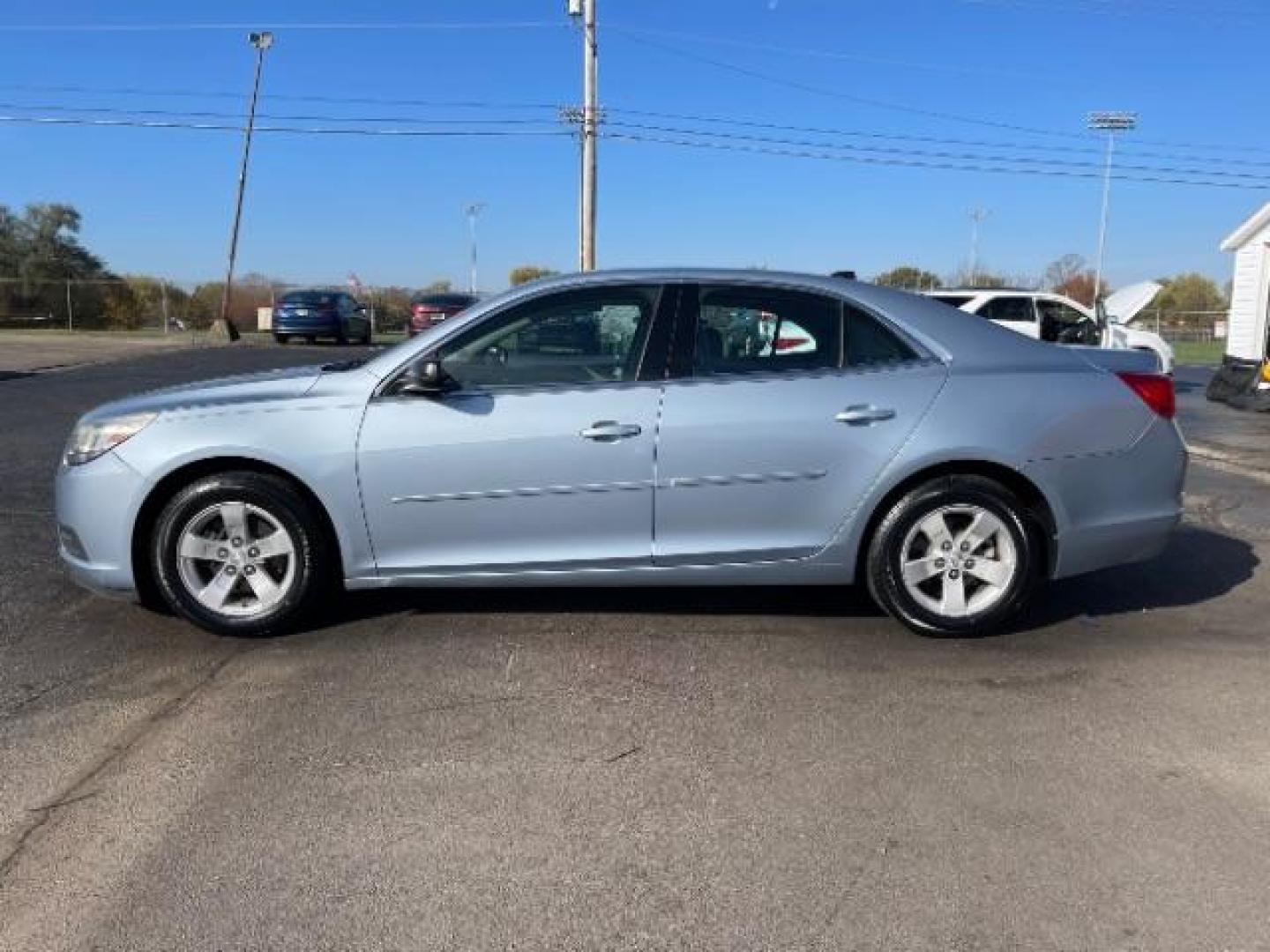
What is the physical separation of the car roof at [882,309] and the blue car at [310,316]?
86.1 ft

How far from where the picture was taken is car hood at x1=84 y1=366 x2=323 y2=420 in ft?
15.2

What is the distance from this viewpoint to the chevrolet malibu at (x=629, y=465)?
4535mm

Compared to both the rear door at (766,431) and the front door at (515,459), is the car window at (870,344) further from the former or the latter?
the front door at (515,459)

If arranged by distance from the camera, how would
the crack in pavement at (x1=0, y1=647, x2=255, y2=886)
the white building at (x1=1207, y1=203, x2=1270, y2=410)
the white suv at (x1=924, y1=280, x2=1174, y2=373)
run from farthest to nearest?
the white building at (x1=1207, y1=203, x2=1270, y2=410), the white suv at (x1=924, y1=280, x2=1174, y2=373), the crack in pavement at (x1=0, y1=647, x2=255, y2=886)

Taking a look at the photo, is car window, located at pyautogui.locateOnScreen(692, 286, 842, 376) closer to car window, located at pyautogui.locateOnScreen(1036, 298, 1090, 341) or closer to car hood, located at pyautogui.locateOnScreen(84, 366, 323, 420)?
car hood, located at pyautogui.locateOnScreen(84, 366, 323, 420)

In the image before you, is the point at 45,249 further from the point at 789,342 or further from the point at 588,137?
the point at 789,342

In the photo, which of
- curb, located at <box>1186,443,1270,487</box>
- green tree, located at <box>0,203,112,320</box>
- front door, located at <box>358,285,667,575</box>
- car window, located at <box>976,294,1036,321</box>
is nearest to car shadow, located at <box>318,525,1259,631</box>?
front door, located at <box>358,285,667,575</box>

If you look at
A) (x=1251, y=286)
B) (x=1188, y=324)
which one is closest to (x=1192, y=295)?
(x=1188, y=324)

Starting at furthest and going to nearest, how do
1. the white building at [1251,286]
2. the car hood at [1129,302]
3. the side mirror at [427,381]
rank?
the white building at [1251,286] → the car hood at [1129,302] → the side mirror at [427,381]

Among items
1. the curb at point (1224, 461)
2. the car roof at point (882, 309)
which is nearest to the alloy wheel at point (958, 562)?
the car roof at point (882, 309)

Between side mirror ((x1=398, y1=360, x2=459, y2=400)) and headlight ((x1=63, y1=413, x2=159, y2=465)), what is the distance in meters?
1.12

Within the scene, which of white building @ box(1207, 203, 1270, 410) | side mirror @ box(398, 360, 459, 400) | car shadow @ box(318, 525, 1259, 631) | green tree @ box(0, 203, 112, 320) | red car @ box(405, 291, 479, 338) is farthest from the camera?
green tree @ box(0, 203, 112, 320)

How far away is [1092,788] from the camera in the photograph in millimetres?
3387

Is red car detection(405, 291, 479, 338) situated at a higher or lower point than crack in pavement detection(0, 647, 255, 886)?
higher
